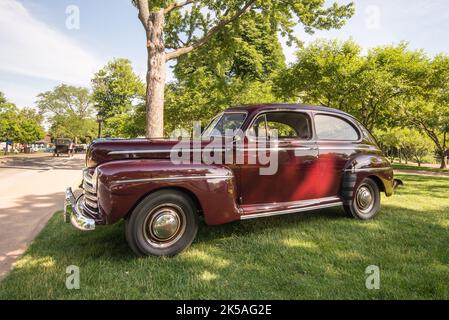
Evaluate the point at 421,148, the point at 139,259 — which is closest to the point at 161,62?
the point at 139,259

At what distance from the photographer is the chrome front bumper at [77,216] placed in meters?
3.28

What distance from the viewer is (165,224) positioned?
3.51 meters

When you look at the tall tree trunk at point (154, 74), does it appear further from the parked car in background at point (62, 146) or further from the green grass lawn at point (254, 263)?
the parked car in background at point (62, 146)

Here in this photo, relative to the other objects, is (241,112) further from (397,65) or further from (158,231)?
(397,65)

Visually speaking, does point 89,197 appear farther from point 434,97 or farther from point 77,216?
Result: point 434,97

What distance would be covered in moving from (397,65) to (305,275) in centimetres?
1557

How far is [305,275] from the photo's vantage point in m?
3.11

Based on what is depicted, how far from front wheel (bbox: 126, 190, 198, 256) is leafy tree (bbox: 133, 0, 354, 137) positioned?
6009 mm

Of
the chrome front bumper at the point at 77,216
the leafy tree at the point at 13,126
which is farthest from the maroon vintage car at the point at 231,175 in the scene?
the leafy tree at the point at 13,126

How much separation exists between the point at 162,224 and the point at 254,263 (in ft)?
3.81

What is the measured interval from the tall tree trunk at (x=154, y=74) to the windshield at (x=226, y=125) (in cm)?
479

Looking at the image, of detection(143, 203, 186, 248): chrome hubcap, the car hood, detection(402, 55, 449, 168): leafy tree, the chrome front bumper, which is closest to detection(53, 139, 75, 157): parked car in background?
the chrome front bumper

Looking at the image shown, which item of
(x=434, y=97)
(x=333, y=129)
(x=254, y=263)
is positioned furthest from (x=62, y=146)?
(x=254, y=263)

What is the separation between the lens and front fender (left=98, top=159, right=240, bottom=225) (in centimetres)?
325
